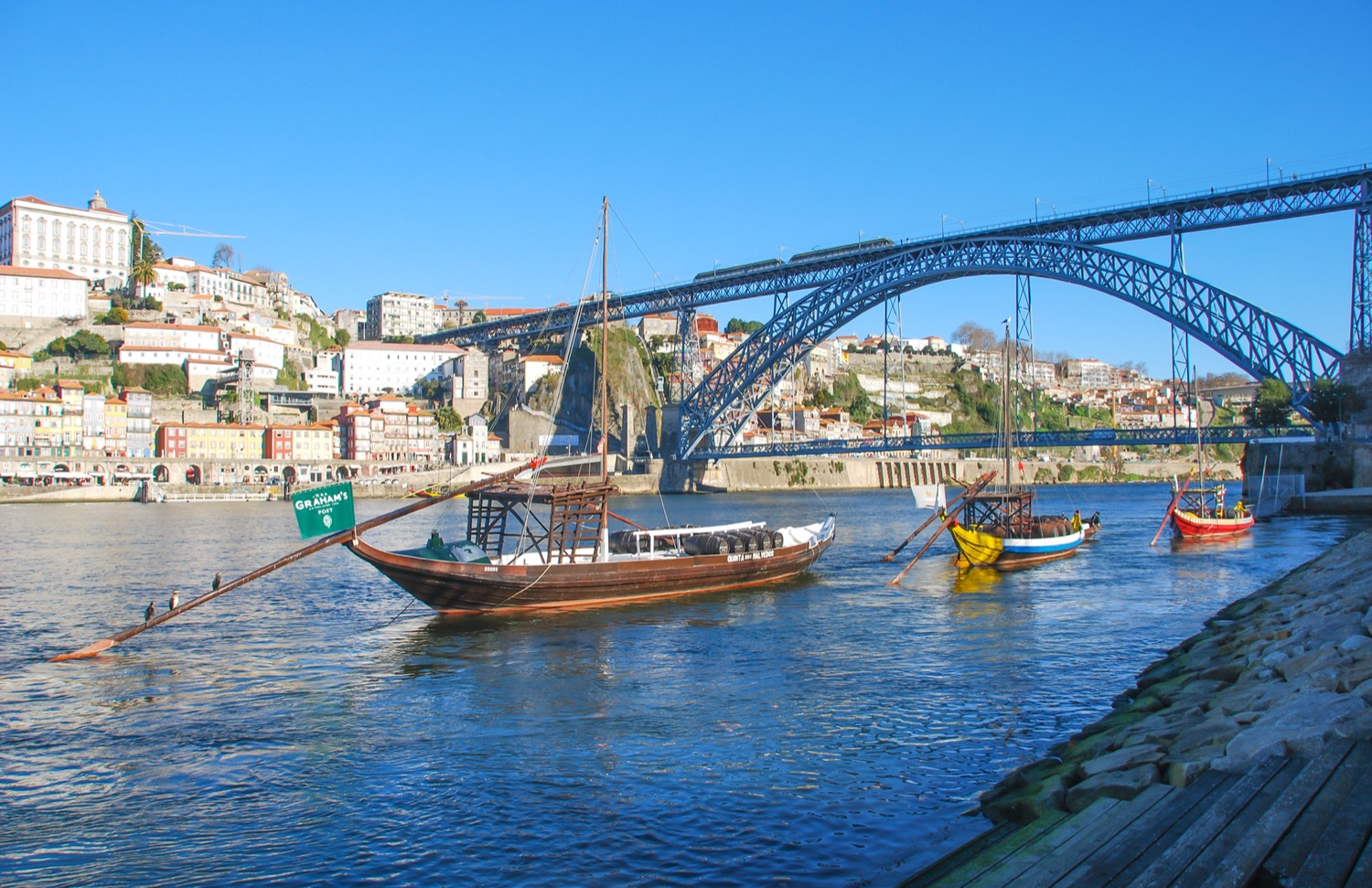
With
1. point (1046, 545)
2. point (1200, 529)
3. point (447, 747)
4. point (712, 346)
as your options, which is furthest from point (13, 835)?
point (712, 346)

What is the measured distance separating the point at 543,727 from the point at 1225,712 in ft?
21.1

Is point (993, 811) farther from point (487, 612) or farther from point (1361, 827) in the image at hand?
point (487, 612)

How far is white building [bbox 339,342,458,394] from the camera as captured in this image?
99438 mm

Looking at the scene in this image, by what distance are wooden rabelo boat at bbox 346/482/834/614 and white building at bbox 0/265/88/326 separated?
84.8 m

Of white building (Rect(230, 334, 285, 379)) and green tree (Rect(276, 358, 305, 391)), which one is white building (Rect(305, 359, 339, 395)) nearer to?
green tree (Rect(276, 358, 305, 391))

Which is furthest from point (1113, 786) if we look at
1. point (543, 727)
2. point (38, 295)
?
point (38, 295)

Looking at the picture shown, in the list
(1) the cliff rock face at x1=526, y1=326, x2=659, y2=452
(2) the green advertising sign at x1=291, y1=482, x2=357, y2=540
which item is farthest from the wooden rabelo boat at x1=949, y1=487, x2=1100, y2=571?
(1) the cliff rock face at x1=526, y1=326, x2=659, y2=452

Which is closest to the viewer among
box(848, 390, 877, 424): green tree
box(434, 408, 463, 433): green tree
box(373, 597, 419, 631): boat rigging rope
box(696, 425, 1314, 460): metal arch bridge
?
box(373, 597, 419, 631): boat rigging rope

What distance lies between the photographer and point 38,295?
89062mm

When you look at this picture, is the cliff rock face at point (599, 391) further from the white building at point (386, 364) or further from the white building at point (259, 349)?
the white building at point (259, 349)

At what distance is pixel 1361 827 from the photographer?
4.85 m

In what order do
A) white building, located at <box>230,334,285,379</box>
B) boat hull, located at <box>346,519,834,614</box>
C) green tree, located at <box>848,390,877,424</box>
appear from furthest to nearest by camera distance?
1. green tree, located at <box>848,390,877,424</box>
2. white building, located at <box>230,334,285,379</box>
3. boat hull, located at <box>346,519,834,614</box>

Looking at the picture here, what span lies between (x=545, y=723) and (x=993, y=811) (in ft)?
16.6

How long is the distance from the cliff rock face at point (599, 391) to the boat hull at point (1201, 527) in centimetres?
5913
